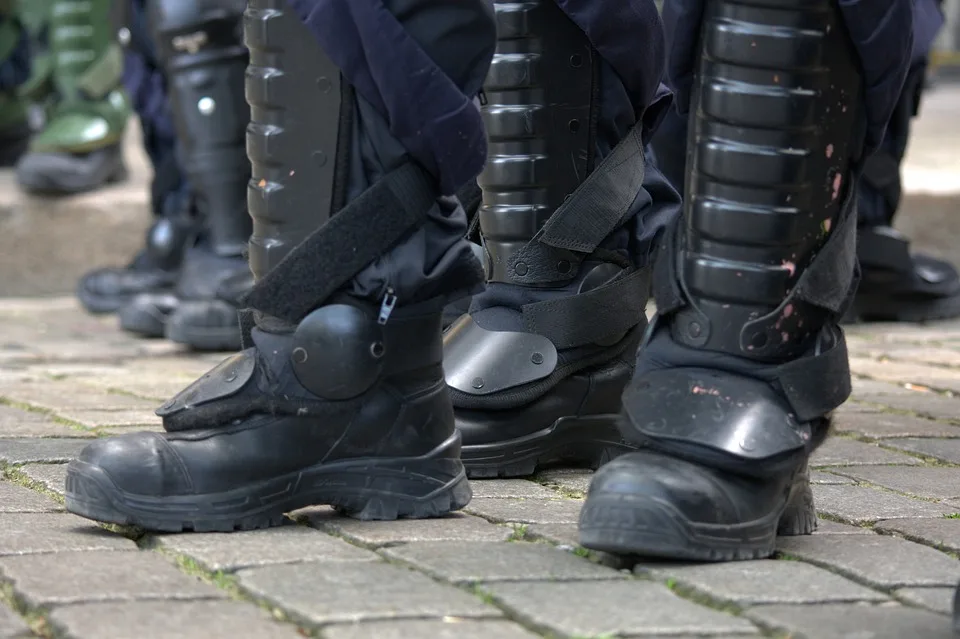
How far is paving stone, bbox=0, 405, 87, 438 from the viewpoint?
2398 mm

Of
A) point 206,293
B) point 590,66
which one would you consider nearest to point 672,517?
point 590,66

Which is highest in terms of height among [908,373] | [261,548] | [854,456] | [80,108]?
[261,548]

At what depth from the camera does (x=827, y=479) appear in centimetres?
212

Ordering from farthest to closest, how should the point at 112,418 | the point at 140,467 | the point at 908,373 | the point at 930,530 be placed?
the point at 908,373, the point at 112,418, the point at 930,530, the point at 140,467

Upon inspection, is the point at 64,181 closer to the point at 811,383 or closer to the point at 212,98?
the point at 212,98

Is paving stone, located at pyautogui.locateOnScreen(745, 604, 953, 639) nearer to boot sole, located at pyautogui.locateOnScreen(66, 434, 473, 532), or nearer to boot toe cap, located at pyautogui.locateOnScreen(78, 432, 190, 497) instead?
boot sole, located at pyautogui.locateOnScreen(66, 434, 473, 532)

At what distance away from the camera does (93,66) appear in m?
4.92

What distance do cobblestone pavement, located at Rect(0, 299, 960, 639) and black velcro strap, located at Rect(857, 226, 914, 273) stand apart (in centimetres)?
169

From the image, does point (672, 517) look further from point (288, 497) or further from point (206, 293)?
point (206, 293)

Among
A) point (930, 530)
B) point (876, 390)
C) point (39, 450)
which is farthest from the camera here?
point (876, 390)

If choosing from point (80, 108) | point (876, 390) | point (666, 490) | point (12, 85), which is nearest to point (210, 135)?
point (80, 108)

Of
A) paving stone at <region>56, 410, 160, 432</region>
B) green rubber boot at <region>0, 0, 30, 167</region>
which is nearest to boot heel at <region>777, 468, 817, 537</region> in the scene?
paving stone at <region>56, 410, 160, 432</region>

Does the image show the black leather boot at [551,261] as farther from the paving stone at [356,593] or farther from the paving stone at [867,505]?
the paving stone at [356,593]

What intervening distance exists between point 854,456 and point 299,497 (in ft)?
3.16
